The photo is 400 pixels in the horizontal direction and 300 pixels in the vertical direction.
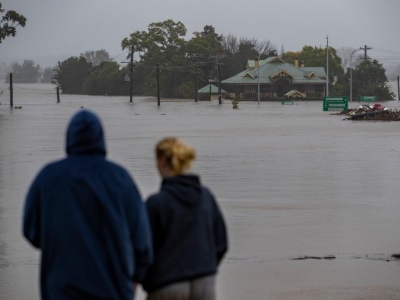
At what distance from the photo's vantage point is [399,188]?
1967 cm

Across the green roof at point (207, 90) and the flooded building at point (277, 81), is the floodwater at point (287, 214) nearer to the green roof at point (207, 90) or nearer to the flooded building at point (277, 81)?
the flooded building at point (277, 81)

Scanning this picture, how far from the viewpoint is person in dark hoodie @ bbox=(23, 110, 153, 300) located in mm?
5031

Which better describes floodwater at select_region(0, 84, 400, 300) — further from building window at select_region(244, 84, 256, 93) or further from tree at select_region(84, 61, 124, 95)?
tree at select_region(84, 61, 124, 95)

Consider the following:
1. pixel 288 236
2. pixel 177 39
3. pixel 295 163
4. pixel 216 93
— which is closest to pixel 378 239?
pixel 288 236

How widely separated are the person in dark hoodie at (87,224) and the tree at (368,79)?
141034 mm

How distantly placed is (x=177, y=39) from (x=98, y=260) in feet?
571

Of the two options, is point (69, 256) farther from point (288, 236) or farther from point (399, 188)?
point (399, 188)

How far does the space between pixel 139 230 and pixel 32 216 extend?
0.56 m

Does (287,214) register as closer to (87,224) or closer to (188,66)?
(87,224)

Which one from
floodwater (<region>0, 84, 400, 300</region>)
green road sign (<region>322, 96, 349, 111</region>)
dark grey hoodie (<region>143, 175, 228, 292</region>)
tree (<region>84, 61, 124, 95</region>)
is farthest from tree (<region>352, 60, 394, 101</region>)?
dark grey hoodie (<region>143, 175, 228, 292</region>)

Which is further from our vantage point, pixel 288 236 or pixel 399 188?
pixel 399 188

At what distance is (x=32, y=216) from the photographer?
5250mm

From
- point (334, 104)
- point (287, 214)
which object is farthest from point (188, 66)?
point (287, 214)

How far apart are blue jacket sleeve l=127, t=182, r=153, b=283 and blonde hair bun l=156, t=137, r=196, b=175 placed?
0.31 m
